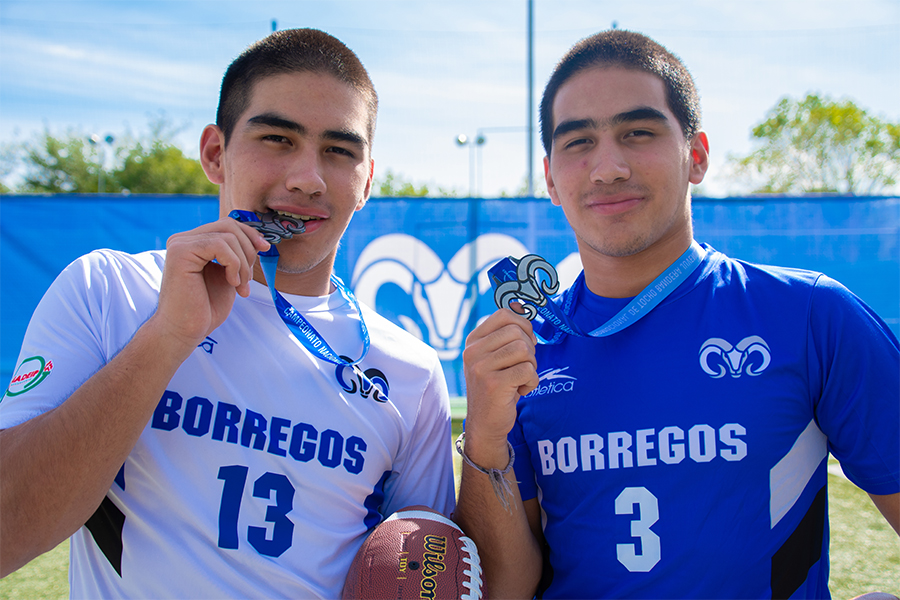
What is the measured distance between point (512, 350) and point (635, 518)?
697mm

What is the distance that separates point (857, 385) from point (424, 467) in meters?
1.50

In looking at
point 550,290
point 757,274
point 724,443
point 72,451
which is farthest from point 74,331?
point 757,274

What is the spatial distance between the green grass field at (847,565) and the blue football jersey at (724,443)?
2643 mm

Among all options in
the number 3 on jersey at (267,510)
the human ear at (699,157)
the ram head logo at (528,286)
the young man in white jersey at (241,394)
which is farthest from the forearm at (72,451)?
the human ear at (699,157)

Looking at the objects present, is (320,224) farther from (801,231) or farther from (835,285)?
(801,231)

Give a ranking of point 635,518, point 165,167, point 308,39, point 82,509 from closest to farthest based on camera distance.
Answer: point 82,509 < point 635,518 < point 308,39 < point 165,167

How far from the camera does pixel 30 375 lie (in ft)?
5.46

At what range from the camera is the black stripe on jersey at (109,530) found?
173 centimetres

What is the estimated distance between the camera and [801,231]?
6.57 m

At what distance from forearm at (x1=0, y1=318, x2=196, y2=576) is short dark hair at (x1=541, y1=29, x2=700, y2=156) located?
1.74m

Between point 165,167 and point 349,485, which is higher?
point 165,167

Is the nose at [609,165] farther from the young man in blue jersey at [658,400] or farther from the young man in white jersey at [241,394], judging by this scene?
the young man in white jersey at [241,394]

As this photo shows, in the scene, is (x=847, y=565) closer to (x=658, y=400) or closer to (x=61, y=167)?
(x=658, y=400)

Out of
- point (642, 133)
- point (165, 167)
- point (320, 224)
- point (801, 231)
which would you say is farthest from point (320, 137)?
point (165, 167)
